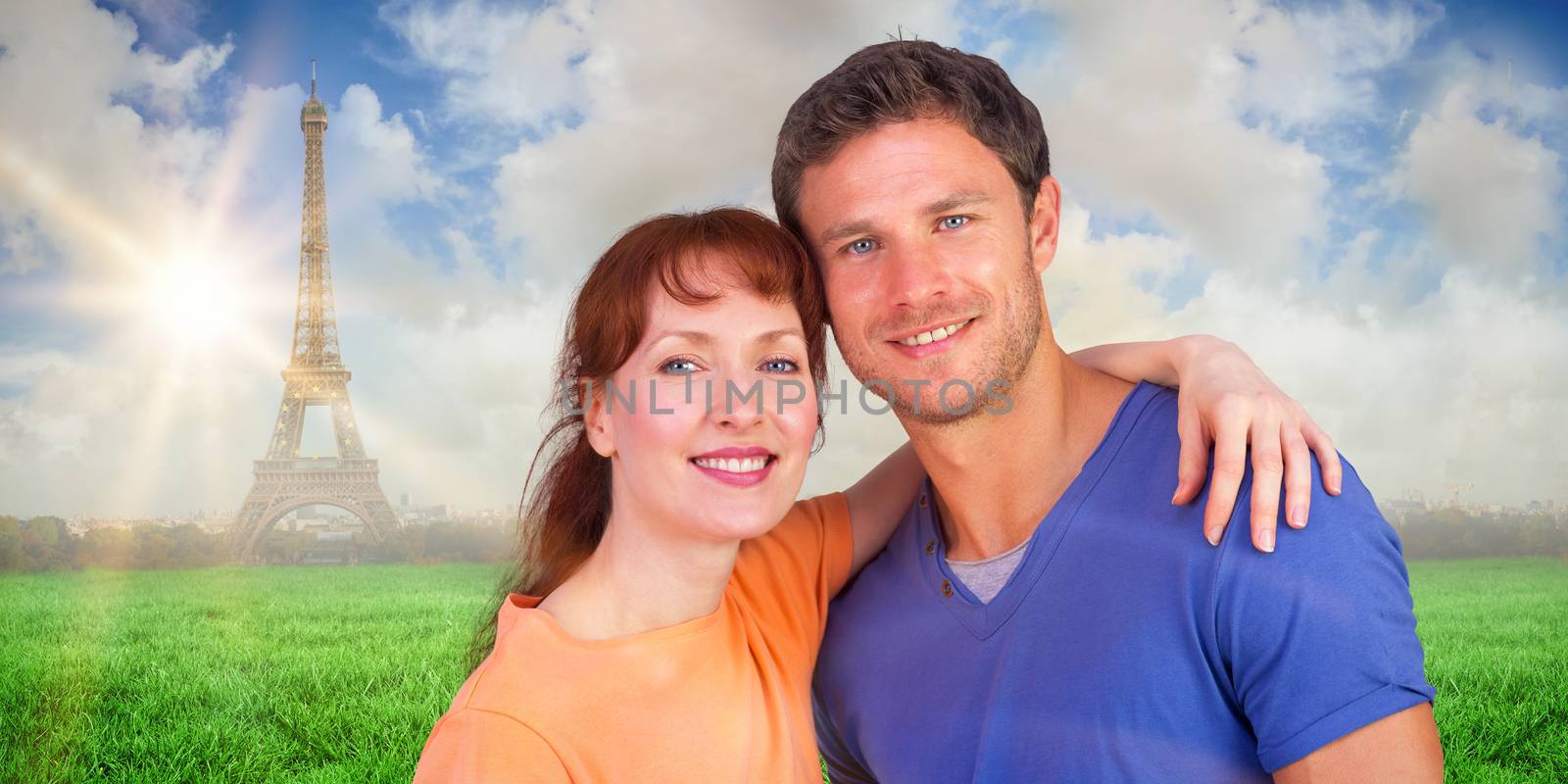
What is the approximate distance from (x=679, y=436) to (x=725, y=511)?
0.68ft

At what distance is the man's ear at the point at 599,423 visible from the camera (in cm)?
260

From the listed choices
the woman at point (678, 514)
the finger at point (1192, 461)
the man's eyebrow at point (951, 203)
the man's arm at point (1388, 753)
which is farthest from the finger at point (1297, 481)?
the man's eyebrow at point (951, 203)

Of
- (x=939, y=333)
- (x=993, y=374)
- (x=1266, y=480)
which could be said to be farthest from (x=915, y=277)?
(x=1266, y=480)

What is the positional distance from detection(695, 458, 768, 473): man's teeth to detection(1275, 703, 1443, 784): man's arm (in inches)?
51.5

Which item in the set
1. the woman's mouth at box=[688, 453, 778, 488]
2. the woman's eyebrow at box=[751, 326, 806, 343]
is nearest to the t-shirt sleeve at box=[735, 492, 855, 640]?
the woman's mouth at box=[688, 453, 778, 488]

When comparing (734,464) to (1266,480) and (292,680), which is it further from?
(292,680)

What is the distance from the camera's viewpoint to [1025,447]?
A: 2771 mm

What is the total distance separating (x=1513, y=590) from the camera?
37.1 ft

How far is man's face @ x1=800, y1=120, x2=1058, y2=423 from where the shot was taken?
2754 millimetres

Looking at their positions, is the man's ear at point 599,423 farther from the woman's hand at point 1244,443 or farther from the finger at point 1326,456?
the finger at point 1326,456

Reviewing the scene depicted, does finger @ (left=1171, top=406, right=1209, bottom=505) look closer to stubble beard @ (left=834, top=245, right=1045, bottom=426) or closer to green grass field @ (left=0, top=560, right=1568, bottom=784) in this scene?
stubble beard @ (left=834, top=245, right=1045, bottom=426)

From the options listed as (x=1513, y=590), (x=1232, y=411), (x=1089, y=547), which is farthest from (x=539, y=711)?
(x=1513, y=590)

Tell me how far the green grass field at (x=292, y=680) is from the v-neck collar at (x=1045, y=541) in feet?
13.7

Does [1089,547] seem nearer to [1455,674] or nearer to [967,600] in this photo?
[967,600]
